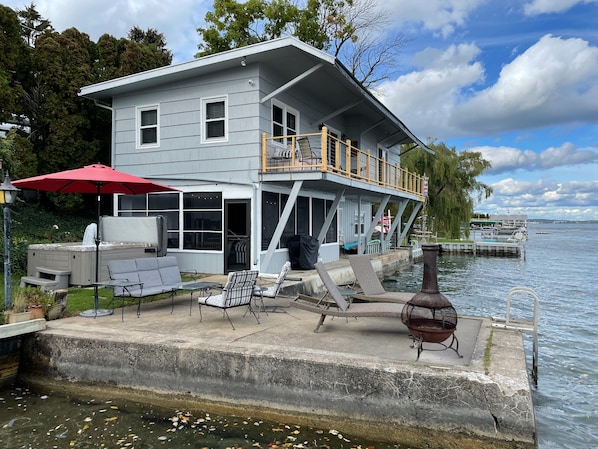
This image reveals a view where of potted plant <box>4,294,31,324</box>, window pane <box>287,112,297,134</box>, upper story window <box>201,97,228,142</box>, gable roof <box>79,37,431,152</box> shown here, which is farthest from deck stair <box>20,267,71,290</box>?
window pane <box>287,112,297,134</box>

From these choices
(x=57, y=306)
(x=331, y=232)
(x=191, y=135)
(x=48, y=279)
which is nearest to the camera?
(x=57, y=306)

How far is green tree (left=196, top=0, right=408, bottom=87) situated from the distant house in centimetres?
1411

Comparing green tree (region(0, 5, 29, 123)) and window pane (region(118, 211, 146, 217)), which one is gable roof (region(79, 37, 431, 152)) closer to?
green tree (region(0, 5, 29, 123))

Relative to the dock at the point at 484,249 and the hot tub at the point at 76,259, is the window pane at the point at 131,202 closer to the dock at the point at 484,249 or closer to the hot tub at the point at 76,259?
the hot tub at the point at 76,259

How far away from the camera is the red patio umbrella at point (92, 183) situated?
24.7 feet

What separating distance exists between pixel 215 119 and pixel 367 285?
755 cm

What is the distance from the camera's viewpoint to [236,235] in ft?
41.3

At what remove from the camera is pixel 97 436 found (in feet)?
15.3

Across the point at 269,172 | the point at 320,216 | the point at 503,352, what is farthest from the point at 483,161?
the point at 503,352

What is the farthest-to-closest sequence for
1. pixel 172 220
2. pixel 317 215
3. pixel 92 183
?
pixel 317 215 → pixel 172 220 → pixel 92 183

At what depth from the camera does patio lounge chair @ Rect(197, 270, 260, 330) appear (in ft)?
22.5

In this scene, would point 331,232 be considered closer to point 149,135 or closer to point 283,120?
point 283,120

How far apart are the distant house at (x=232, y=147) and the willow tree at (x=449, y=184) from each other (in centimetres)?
1608

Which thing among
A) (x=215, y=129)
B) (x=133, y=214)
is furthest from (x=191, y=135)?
(x=133, y=214)
